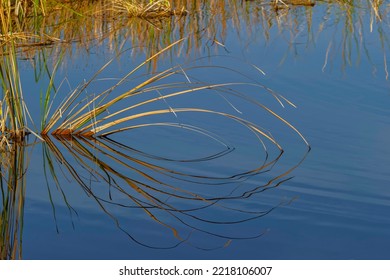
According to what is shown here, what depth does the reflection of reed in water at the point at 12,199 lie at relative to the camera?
329 cm

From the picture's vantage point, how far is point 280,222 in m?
3.46

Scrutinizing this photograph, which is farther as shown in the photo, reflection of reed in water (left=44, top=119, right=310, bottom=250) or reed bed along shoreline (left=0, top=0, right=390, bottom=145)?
reed bed along shoreline (left=0, top=0, right=390, bottom=145)

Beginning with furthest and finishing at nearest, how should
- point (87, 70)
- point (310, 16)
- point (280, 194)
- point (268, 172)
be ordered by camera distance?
1. point (310, 16)
2. point (87, 70)
3. point (268, 172)
4. point (280, 194)

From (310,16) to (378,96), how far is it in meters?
2.14

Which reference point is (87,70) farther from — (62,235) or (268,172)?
(62,235)

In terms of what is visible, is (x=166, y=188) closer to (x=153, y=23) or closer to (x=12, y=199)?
(x=12, y=199)

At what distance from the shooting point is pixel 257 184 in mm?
3873

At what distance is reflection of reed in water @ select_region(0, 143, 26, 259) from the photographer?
3289mm

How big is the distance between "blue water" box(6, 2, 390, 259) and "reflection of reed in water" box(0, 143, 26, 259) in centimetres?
4

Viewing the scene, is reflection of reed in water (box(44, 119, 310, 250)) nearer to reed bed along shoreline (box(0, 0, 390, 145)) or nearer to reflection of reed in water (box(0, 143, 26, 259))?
reflection of reed in water (box(0, 143, 26, 259))

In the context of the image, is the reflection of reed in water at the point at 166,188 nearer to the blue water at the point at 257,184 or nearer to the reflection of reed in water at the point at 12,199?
the blue water at the point at 257,184

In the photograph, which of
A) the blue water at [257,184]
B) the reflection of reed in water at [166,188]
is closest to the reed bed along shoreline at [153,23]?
A: the blue water at [257,184]

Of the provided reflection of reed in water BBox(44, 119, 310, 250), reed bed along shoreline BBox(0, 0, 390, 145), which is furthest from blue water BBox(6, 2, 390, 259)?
reed bed along shoreline BBox(0, 0, 390, 145)
